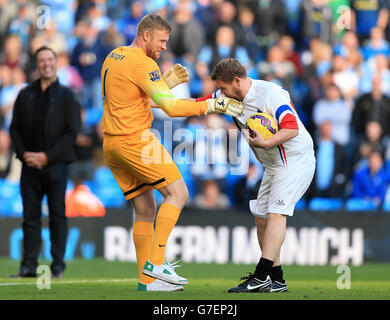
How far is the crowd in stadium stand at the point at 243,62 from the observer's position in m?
15.1

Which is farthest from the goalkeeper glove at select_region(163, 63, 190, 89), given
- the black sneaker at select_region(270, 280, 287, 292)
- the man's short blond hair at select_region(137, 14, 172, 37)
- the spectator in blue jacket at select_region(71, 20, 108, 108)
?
the spectator in blue jacket at select_region(71, 20, 108, 108)

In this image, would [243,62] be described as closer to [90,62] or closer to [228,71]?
[90,62]

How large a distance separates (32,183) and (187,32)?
769 cm

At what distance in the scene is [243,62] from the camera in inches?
674

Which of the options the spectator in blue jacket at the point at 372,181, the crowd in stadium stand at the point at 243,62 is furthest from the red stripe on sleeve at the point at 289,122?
the spectator in blue jacket at the point at 372,181

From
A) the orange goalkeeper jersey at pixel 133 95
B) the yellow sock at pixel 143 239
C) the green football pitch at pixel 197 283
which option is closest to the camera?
the green football pitch at pixel 197 283

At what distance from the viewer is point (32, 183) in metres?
10.7

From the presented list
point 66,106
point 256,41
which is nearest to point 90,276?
point 66,106

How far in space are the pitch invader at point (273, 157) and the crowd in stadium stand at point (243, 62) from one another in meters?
5.35

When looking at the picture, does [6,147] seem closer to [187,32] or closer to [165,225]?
[187,32]

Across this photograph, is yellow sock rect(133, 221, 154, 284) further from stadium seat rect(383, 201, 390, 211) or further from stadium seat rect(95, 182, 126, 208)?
stadium seat rect(383, 201, 390, 211)

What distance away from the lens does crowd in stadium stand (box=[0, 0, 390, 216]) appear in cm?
1506

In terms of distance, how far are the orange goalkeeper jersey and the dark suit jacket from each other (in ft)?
7.96

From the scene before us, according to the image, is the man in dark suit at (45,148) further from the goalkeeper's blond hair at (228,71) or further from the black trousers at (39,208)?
the goalkeeper's blond hair at (228,71)
